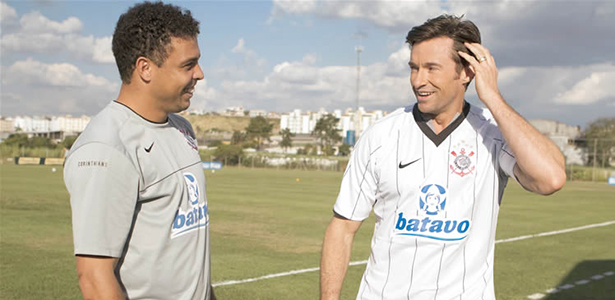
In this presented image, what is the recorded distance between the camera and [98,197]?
7.40 feet

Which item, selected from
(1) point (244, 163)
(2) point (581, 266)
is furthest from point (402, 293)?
(1) point (244, 163)

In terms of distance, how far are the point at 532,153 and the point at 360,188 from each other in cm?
95

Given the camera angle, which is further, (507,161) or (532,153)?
(507,161)

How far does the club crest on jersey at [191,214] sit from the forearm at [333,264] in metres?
0.85

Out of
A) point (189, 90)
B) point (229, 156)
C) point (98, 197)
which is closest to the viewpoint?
point (98, 197)

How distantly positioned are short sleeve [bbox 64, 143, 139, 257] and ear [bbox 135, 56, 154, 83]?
44cm

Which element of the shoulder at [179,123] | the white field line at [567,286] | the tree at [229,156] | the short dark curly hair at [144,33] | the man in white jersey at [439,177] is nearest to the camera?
the short dark curly hair at [144,33]

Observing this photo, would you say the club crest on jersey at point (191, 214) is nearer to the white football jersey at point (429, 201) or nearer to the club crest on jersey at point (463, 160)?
the white football jersey at point (429, 201)

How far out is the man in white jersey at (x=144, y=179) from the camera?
2.27m

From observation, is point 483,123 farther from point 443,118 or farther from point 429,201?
point 429,201

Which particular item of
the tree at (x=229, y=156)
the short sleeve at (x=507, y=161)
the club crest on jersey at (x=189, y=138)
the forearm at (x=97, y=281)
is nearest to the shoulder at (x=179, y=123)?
the club crest on jersey at (x=189, y=138)

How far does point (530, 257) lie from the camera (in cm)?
1173

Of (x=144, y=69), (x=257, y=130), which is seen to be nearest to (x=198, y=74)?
(x=144, y=69)

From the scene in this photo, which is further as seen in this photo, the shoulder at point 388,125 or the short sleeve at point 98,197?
the shoulder at point 388,125
